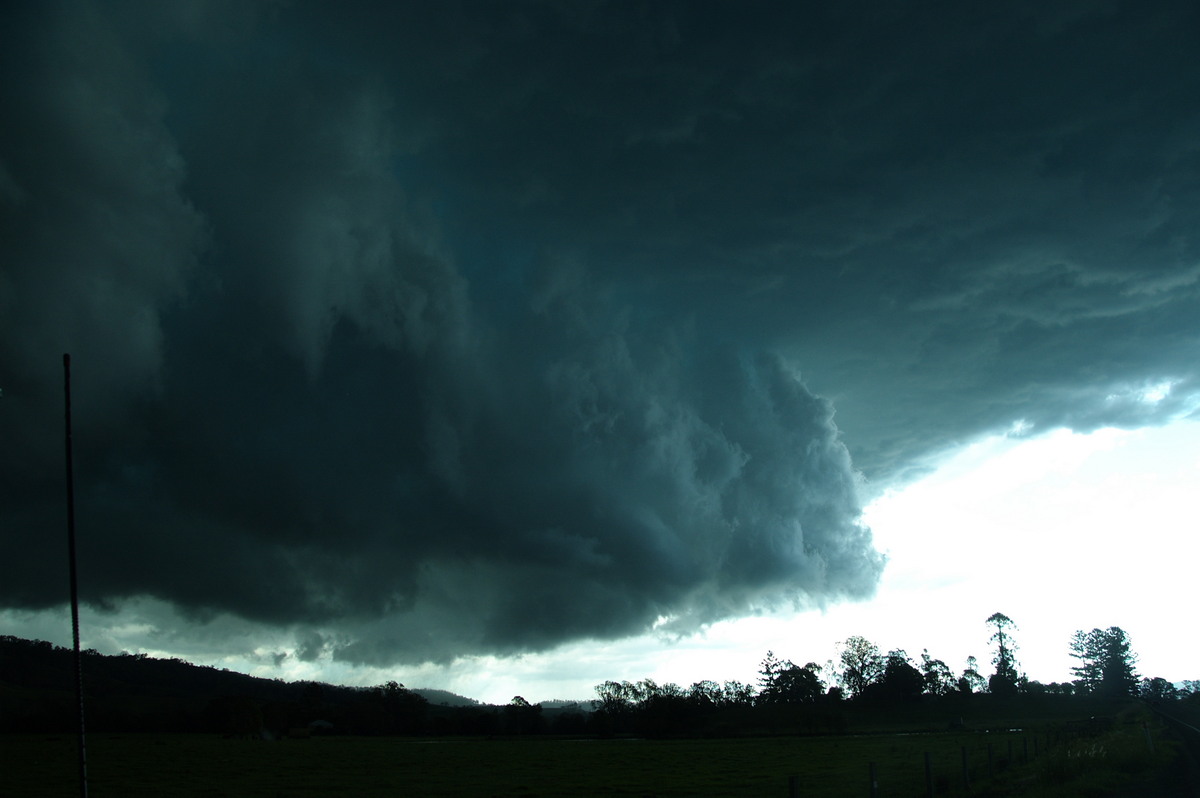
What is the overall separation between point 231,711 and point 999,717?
17117 centimetres

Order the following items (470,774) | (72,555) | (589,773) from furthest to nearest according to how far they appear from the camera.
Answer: (470,774)
(589,773)
(72,555)

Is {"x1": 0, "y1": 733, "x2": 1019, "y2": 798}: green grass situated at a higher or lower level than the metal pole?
lower

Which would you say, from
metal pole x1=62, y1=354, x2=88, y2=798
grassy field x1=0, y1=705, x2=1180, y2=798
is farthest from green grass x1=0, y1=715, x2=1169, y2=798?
metal pole x1=62, y1=354, x2=88, y2=798

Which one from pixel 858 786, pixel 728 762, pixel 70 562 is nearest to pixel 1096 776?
pixel 858 786

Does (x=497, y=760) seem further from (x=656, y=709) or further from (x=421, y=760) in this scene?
(x=656, y=709)

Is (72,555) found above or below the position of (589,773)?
above

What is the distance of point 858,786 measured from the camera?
157 feet

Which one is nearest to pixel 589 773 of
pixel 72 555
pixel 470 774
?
pixel 470 774

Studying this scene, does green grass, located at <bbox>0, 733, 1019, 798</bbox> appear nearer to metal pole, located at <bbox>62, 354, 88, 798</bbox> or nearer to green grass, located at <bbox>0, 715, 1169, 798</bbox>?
green grass, located at <bbox>0, 715, 1169, 798</bbox>

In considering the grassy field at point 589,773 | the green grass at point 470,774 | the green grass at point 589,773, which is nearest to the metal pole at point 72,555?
the grassy field at point 589,773

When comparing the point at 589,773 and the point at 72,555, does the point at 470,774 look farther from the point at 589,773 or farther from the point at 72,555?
the point at 72,555

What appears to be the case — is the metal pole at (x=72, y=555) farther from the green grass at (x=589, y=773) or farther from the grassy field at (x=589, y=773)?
the green grass at (x=589, y=773)

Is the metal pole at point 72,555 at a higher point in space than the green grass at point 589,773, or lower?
higher

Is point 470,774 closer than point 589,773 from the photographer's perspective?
No
